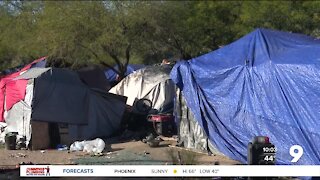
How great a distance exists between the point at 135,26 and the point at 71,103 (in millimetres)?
6095

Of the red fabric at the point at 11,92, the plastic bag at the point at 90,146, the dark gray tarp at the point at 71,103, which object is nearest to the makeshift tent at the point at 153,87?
the dark gray tarp at the point at 71,103

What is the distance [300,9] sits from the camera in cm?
2378

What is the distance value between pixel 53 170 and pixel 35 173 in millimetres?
347

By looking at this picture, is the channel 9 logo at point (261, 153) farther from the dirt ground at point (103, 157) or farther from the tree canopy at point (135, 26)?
the tree canopy at point (135, 26)

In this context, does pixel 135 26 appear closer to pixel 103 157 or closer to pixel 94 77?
pixel 94 77

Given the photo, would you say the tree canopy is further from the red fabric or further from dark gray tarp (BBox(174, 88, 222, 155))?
dark gray tarp (BBox(174, 88, 222, 155))

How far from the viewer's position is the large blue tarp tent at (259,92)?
9.26 m

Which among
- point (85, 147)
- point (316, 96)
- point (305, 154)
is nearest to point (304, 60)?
point (316, 96)

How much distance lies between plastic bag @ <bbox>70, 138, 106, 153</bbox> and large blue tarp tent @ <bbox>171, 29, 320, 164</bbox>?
2.62 meters

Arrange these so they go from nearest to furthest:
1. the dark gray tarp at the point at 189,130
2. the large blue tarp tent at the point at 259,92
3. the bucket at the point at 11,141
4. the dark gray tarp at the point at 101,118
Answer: the large blue tarp tent at the point at 259,92 → the dark gray tarp at the point at 189,130 → the bucket at the point at 11,141 → the dark gray tarp at the point at 101,118

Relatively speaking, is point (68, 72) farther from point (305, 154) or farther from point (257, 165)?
point (257, 165)

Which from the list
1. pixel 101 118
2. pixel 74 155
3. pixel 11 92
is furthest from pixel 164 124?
pixel 11 92

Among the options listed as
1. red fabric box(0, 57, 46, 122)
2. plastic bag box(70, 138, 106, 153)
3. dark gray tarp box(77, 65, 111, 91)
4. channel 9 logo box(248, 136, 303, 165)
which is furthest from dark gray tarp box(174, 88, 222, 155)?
dark gray tarp box(77, 65, 111, 91)

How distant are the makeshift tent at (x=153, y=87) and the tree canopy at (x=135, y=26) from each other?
62.9 inches
